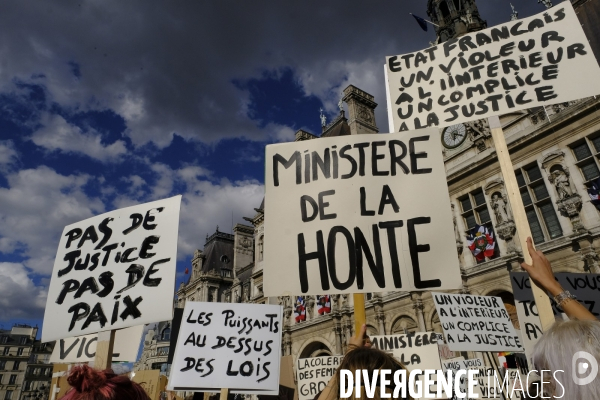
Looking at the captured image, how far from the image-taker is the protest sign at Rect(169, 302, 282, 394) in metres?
4.42

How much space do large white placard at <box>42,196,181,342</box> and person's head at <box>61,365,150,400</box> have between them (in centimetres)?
140

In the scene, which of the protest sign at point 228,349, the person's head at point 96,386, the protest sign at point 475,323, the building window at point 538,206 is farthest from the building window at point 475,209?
the person's head at point 96,386

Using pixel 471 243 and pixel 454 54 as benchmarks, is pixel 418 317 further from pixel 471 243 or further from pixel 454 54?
pixel 454 54

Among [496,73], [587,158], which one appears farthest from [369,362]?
[587,158]

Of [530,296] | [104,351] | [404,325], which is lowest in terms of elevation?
[104,351]

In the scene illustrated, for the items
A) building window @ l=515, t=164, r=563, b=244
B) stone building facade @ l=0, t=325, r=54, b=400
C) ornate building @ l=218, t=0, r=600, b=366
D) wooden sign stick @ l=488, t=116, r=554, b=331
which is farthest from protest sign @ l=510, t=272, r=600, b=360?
stone building facade @ l=0, t=325, r=54, b=400

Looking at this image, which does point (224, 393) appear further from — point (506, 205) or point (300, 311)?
point (300, 311)

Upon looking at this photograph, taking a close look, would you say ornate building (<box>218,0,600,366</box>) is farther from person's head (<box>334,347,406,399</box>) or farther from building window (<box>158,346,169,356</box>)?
building window (<box>158,346,169,356</box>)

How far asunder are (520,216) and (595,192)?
1181 centimetres

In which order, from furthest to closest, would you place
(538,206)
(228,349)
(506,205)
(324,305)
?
(324,305)
(506,205)
(538,206)
(228,349)

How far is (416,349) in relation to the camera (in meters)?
6.15

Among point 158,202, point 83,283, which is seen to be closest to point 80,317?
point 83,283

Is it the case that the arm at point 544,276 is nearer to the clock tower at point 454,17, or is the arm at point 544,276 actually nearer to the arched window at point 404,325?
the arched window at point 404,325

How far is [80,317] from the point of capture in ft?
11.1
